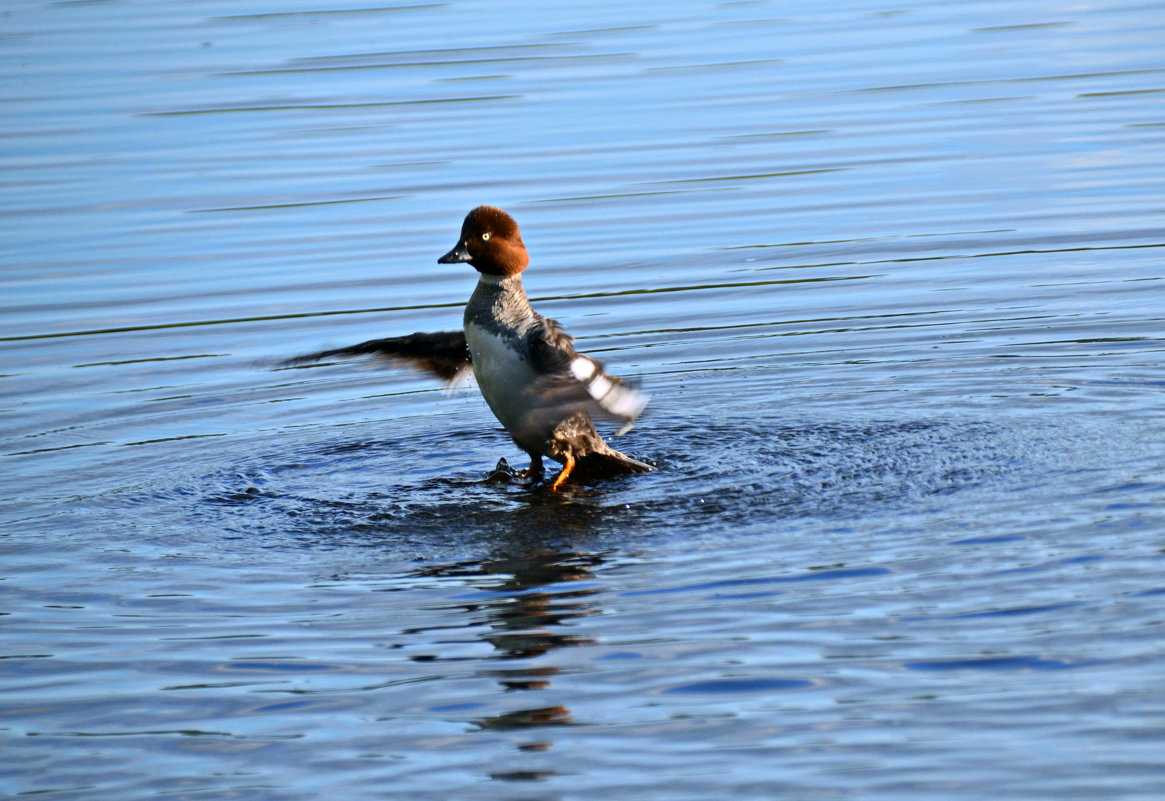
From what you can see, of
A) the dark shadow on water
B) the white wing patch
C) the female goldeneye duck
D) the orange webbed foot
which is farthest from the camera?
the orange webbed foot

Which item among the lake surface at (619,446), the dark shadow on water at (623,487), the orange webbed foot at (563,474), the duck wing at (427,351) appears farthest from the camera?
the duck wing at (427,351)

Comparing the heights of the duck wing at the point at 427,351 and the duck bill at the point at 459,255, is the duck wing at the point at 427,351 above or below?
below

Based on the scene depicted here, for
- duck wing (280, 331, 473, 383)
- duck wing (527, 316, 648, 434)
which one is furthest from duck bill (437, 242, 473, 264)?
duck wing (527, 316, 648, 434)

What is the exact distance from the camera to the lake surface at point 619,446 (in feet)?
17.2

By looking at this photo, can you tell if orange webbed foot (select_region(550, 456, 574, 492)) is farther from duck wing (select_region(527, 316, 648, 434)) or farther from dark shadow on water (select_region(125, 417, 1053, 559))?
duck wing (select_region(527, 316, 648, 434))

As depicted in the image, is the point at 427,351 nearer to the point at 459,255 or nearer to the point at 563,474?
the point at 459,255

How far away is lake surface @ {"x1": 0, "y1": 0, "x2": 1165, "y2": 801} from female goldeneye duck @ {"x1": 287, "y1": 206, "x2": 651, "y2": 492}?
31cm

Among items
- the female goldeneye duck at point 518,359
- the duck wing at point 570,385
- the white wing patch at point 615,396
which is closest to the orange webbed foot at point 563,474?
the female goldeneye duck at point 518,359

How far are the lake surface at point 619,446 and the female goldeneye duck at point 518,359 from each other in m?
0.31

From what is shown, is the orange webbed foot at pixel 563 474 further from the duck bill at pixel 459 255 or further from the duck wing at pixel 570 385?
the duck bill at pixel 459 255

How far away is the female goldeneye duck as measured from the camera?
7906 mm

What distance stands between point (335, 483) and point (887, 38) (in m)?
15.0

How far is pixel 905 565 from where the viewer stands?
638 centimetres

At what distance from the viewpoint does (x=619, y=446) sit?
29.2ft
